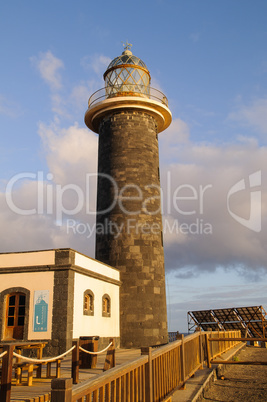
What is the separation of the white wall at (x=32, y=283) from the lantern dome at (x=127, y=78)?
11.3 meters

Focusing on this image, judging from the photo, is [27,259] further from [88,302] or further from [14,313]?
[88,302]

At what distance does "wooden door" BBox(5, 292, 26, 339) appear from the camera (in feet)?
45.5

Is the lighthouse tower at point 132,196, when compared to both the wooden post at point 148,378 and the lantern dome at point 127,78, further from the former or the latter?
the wooden post at point 148,378

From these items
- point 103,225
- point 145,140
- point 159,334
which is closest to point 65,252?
point 103,225

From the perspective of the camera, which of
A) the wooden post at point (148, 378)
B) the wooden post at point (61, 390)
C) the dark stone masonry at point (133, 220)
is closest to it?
the wooden post at point (61, 390)

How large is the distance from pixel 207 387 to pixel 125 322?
924cm

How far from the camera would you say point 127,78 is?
2109cm

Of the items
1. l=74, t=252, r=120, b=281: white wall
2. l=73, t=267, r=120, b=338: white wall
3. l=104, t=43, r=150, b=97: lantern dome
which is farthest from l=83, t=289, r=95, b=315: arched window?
l=104, t=43, r=150, b=97: lantern dome

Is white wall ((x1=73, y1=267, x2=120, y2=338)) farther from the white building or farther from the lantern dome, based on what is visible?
the lantern dome

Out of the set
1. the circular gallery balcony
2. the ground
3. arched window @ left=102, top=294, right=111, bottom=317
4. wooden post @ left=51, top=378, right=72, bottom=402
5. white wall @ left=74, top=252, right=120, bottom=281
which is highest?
the circular gallery balcony

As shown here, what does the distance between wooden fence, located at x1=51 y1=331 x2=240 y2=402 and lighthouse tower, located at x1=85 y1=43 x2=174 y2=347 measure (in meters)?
8.28

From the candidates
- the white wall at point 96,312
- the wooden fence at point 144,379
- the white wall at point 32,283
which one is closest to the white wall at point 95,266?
the white wall at point 96,312

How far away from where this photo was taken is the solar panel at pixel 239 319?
22.5 m

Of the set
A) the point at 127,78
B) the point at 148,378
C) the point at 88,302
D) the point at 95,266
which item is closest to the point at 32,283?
the point at 88,302
